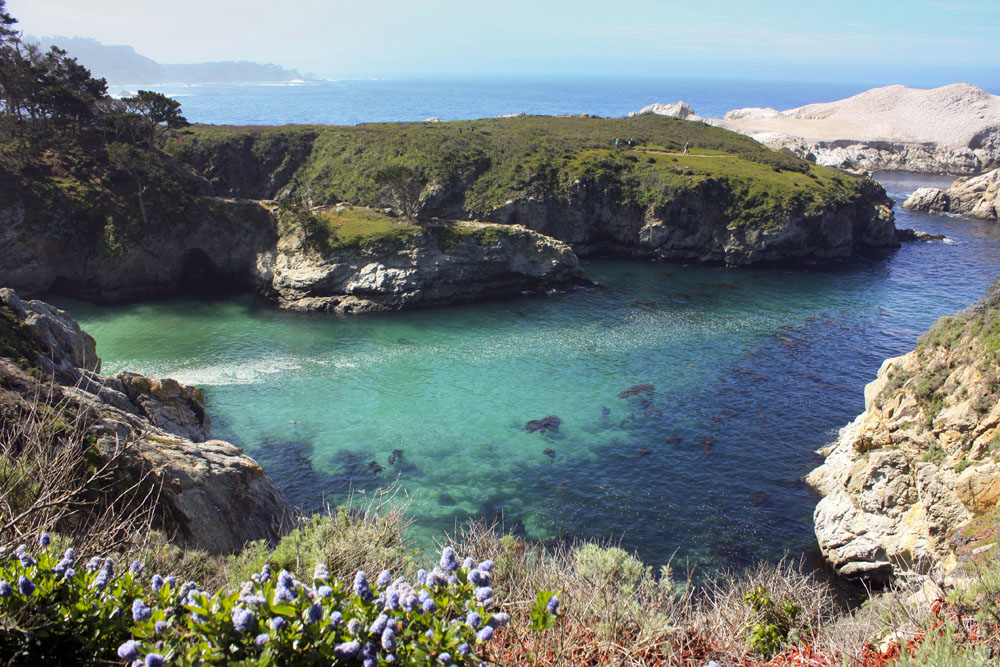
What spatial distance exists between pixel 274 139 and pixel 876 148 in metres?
135

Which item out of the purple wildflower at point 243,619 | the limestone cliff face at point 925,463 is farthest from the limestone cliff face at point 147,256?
the purple wildflower at point 243,619

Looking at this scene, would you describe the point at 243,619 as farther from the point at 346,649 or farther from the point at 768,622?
the point at 768,622

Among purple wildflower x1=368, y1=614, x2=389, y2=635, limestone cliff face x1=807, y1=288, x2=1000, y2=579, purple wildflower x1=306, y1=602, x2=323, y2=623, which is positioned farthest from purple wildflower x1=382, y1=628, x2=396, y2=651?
limestone cliff face x1=807, y1=288, x2=1000, y2=579

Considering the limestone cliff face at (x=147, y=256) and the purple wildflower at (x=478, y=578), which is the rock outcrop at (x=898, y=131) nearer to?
the limestone cliff face at (x=147, y=256)

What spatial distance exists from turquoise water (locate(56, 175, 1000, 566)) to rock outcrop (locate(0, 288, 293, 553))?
5.73 meters

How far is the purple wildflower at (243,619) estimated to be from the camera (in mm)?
6508

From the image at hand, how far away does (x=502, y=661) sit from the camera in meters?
8.96

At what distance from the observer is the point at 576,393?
39219 millimetres

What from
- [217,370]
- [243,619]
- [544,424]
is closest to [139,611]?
[243,619]

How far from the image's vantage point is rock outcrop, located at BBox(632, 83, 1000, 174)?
13425cm

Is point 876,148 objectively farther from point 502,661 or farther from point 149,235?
point 502,661

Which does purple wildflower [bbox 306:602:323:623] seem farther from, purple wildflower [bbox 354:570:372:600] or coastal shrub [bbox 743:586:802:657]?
coastal shrub [bbox 743:586:802:657]

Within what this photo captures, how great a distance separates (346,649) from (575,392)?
33342 mm

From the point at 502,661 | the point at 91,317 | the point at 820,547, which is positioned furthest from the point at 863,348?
the point at 91,317
